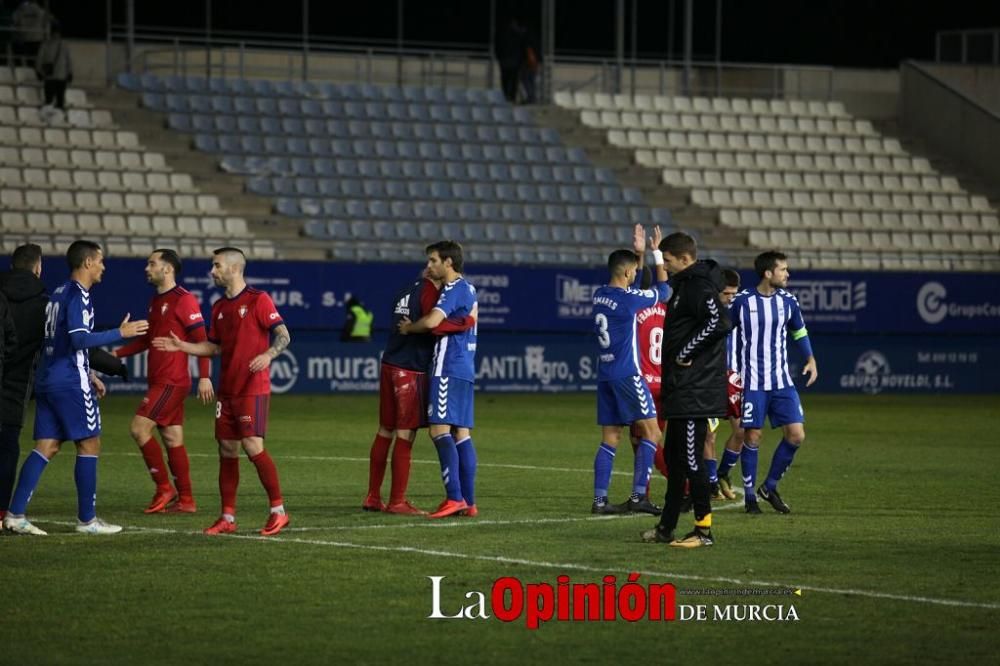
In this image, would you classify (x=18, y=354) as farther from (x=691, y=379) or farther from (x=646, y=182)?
(x=646, y=182)

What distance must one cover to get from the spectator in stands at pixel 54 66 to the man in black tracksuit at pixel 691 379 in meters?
23.3

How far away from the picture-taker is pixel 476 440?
21.2m

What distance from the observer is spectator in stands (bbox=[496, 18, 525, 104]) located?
3778 cm

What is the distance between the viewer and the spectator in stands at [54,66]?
1280 inches

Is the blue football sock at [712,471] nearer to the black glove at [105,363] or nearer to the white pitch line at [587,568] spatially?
the white pitch line at [587,568]

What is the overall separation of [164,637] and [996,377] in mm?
28561

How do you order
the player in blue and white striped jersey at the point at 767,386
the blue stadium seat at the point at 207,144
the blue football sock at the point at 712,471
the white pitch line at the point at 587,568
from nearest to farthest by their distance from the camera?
1. the white pitch line at the point at 587,568
2. the player in blue and white striped jersey at the point at 767,386
3. the blue football sock at the point at 712,471
4. the blue stadium seat at the point at 207,144

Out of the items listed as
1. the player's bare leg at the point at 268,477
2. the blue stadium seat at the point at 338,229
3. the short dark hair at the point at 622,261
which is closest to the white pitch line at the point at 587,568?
the player's bare leg at the point at 268,477

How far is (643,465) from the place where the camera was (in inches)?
540

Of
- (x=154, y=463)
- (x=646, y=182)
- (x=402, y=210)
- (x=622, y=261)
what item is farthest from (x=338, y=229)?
(x=622, y=261)

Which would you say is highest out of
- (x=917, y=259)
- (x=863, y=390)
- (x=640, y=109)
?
(x=640, y=109)

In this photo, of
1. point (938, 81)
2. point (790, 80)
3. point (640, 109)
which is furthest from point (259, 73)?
point (938, 81)

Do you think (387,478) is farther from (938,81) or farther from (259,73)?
(938,81)

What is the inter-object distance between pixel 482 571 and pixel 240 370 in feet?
8.59
